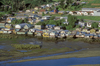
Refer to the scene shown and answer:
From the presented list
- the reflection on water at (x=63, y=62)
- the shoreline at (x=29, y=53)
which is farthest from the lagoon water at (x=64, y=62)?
the shoreline at (x=29, y=53)

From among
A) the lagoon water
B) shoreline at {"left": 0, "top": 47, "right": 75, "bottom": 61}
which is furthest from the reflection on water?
shoreline at {"left": 0, "top": 47, "right": 75, "bottom": 61}

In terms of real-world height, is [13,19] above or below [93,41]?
above

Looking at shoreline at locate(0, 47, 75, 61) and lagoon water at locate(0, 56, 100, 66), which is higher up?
shoreline at locate(0, 47, 75, 61)

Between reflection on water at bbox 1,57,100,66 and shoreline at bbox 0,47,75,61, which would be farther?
shoreline at bbox 0,47,75,61

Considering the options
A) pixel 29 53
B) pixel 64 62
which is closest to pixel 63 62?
pixel 64 62

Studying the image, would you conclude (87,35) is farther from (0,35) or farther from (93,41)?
(0,35)

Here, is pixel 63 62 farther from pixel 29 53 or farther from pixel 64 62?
pixel 29 53

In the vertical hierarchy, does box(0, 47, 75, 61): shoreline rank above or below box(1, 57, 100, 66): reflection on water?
above

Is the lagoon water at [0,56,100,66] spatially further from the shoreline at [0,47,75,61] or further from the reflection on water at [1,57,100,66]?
the shoreline at [0,47,75,61]

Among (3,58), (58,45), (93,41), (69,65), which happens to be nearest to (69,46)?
(58,45)

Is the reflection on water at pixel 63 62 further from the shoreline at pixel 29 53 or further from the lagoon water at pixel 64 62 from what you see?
the shoreline at pixel 29 53

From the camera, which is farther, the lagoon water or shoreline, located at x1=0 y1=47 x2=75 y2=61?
shoreline, located at x1=0 y1=47 x2=75 y2=61
